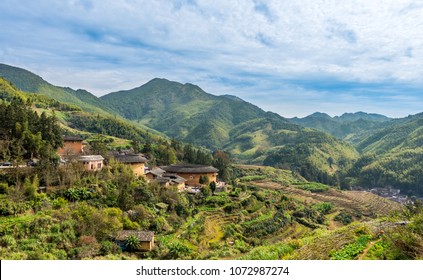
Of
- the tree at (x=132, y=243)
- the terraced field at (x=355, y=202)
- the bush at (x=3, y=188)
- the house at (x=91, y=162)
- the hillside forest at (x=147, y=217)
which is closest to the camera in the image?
the hillside forest at (x=147, y=217)

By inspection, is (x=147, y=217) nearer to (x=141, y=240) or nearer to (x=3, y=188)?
(x=141, y=240)

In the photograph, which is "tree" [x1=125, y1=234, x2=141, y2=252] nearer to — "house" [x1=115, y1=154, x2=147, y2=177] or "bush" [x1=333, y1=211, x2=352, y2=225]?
"house" [x1=115, y1=154, x2=147, y2=177]

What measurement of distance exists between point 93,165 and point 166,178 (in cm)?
786

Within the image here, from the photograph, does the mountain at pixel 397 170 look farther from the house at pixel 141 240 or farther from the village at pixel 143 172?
the house at pixel 141 240

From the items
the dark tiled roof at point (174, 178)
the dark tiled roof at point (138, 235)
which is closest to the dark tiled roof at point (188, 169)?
the dark tiled roof at point (174, 178)

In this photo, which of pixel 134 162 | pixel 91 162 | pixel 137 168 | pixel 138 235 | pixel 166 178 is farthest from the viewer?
pixel 137 168

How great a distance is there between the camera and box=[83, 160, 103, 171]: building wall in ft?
93.9

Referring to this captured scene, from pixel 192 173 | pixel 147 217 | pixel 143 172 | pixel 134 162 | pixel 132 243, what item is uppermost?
pixel 134 162

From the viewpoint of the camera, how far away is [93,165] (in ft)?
97.3

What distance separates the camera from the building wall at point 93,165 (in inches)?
1127

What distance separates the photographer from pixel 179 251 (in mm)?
19672

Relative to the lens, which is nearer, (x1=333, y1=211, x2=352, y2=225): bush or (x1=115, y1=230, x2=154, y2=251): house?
(x1=115, y1=230, x2=154, y2=251): house

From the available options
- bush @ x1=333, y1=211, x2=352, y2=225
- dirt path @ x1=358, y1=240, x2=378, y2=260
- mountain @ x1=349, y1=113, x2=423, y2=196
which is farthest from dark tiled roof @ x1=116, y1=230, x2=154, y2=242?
mountain @ x1=349, y1=113, x2=423, y2=196

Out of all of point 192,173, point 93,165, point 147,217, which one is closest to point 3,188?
point 93,165
